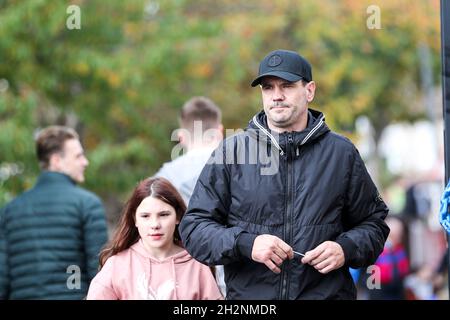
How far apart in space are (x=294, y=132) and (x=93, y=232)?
2.74m

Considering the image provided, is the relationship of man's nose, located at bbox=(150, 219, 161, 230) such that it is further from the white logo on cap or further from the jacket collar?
the jacket collar

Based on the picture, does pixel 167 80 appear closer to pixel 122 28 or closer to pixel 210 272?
pixel 122 28

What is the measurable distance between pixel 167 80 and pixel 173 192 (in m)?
8.49

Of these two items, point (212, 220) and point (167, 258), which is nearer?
point (212, 220)

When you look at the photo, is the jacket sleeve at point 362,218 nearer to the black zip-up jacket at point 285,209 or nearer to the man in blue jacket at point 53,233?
the black zip-up jacket at point 285,209

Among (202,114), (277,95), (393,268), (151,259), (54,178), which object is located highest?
(202,114)

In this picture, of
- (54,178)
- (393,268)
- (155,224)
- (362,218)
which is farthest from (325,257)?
(393,268)

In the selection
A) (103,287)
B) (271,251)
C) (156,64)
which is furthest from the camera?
(156,64)

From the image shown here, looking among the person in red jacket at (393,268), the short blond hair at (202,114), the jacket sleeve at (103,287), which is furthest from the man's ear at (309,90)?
the person in red jacket at (393,268)

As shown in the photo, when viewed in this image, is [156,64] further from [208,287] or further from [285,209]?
[285,209]

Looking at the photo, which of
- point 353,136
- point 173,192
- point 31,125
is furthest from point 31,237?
point 353,136

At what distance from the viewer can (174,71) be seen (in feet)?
45.1

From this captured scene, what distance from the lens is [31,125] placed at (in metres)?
11.7

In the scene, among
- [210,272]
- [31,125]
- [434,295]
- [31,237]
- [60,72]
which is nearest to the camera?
[210,272]
